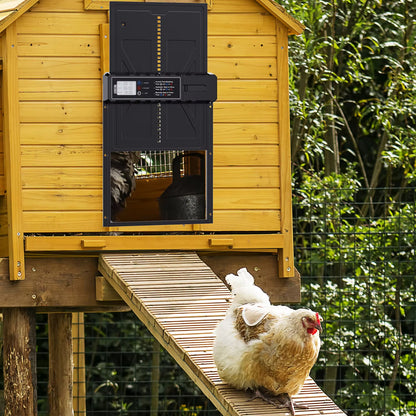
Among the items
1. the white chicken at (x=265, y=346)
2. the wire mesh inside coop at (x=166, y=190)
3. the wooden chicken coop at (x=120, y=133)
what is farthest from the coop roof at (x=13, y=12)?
the white chicken at (x=265, y=346)

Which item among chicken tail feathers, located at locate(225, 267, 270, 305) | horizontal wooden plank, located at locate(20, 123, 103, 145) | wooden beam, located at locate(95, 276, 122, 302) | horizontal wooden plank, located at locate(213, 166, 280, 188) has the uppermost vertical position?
horizontal wooden plank, located at locate(20, 123, 103, 145)

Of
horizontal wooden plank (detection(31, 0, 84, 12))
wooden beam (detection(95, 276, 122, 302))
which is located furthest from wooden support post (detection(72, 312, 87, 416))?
horizontal wooden plank (detection(31, 0, 84, 12))

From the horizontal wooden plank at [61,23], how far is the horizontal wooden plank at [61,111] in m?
0.42

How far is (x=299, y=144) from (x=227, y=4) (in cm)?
308

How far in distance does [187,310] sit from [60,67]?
1.70 meters

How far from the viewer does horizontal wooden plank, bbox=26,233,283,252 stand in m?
5.82

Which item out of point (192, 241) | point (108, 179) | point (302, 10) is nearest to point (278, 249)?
point (192, 241)

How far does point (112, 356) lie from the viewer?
390 inches

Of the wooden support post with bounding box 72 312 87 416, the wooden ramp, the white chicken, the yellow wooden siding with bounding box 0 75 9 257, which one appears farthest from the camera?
the wooden support post with bounding box 72 312 87 416

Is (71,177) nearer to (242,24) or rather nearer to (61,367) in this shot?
(242,24)

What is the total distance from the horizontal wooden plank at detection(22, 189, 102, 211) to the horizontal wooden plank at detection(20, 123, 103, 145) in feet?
0.97

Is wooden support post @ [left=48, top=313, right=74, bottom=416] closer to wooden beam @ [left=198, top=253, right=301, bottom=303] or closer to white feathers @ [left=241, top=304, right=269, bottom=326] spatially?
wooden beam @ [left=198, top=253, right=301, bottom=303]

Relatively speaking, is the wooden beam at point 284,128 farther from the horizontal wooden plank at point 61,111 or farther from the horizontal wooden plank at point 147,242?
the horizontal wooden plank at point 61,111

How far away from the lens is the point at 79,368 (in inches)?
295
